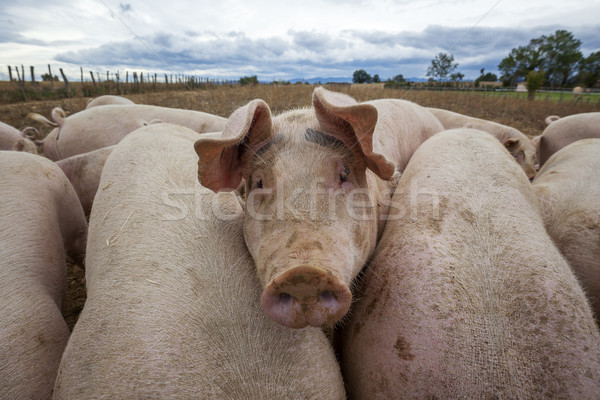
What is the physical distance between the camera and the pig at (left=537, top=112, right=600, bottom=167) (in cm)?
771

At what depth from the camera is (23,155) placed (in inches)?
159

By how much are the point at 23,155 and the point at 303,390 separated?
4.65 meters

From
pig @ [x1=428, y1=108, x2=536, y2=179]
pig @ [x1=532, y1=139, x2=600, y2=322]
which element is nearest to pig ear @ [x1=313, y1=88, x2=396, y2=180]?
pig @ [x1=532, y1=139, x2=600, y2=322]

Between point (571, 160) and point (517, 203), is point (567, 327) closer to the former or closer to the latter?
point (517, 203)

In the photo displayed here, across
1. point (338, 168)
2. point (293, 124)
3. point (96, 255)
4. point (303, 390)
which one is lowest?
point (303, 390)

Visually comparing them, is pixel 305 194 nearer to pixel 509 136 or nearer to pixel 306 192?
pixel 306 192

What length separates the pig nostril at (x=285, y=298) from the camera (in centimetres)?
155

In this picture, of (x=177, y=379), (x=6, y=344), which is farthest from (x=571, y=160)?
(x=6, y=344)

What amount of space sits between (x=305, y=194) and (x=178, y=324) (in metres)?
1.07

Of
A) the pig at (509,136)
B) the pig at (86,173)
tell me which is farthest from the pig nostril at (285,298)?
the pig at (509,136)

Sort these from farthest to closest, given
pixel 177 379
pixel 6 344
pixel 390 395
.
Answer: pixel 6 344 < pixel 390 395 < pixel 177 379

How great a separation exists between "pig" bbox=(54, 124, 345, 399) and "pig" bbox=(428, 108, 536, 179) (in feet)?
24.7

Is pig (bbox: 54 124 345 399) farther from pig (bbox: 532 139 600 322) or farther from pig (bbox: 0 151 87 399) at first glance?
pig (bbox: 532 139 600 322)

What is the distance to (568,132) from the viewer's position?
26.1ft
